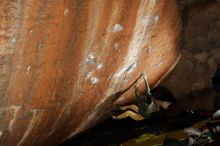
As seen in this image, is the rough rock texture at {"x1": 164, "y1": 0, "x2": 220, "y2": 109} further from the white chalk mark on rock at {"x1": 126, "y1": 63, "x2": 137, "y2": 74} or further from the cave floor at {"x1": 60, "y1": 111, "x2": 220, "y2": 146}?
the white chalk mark on rock at {"x1": 126, "y1": 63, "x2": 137, "y2": 74}

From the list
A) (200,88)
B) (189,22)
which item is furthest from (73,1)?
(200,88)

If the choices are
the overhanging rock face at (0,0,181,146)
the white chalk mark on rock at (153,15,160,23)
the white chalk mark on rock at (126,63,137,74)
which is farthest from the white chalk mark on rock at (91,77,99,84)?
the white chalk mark on rock at (153,15,160,23)

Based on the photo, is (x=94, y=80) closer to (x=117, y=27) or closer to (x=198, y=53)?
(x=117, y=27)

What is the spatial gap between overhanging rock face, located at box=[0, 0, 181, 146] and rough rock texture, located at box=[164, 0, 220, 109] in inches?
24.5

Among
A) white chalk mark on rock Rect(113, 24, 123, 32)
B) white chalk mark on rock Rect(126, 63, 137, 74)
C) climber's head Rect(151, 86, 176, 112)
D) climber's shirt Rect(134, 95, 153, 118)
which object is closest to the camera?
white chalk mark on rock Rect(113, 24, 123, 32)

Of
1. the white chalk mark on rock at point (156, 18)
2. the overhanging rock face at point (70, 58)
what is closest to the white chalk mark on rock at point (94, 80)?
the overhanging rock face at point (70, 58)

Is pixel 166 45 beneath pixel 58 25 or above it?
beneath

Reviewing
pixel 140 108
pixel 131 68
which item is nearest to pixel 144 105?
pixel 140 108

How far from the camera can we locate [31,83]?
303 cm

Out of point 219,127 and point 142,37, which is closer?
point 142,37

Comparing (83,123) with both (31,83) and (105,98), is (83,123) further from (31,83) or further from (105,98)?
(31,83)

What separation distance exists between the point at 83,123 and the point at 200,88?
6.86 ft

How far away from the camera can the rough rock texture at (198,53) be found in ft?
16.1

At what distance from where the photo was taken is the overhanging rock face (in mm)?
2727
